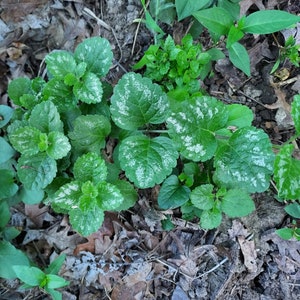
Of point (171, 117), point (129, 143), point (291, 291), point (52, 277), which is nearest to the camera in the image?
point (171, 117)

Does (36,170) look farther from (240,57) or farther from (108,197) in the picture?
(240,57)

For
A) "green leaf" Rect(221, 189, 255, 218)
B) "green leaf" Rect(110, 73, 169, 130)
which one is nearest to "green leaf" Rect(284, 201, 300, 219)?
"green leaf" Rect(221, 189, 255, 218)

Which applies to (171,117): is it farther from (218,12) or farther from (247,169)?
(218,12)

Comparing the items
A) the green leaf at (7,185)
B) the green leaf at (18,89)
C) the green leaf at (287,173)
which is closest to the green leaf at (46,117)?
the green leaf at (18,89)

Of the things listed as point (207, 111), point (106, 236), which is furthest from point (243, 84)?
point (106, 236)

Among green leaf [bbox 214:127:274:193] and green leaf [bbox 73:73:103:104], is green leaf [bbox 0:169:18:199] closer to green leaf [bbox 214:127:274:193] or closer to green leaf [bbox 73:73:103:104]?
green leaf [bbox 73:73:103:104]
